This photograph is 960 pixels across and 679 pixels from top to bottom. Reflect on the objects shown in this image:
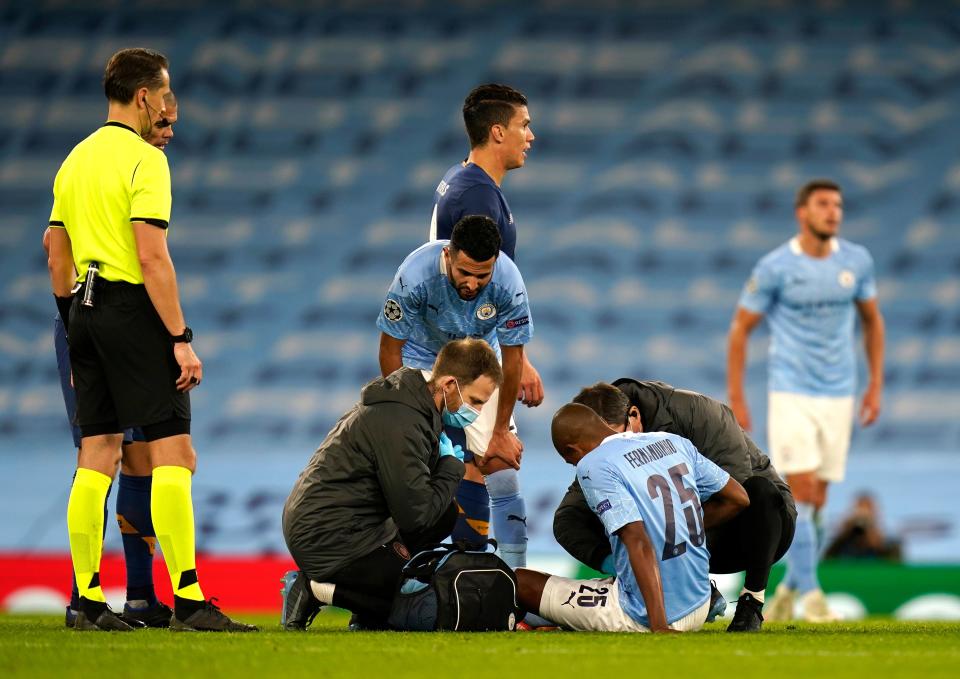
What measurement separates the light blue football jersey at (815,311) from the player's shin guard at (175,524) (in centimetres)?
425

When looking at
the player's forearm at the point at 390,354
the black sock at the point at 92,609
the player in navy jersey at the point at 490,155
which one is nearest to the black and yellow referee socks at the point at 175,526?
the black sock at the point at 92,609

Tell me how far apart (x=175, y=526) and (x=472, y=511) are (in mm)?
1662

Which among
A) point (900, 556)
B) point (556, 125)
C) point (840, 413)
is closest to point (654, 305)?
point (556, 125)

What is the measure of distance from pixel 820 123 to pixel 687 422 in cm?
795

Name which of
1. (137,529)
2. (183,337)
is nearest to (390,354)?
(183,337)

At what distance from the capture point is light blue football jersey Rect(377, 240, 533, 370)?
5895mm

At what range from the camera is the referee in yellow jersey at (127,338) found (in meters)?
5.10

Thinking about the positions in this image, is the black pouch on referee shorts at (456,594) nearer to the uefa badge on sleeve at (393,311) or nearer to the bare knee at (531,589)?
the bare knee at (531,589)

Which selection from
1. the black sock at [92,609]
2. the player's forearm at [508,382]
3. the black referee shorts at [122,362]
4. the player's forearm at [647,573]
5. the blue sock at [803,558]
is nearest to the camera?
the player's forearm at [647,573]

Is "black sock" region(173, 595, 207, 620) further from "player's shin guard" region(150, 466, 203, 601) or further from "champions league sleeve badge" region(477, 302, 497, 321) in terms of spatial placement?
"champions league sleeve badge" region(477, 302, 497, 321)

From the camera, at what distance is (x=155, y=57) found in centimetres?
534

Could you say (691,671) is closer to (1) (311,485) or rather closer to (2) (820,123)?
(1) (311,485)

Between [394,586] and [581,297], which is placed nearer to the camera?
[394,586]

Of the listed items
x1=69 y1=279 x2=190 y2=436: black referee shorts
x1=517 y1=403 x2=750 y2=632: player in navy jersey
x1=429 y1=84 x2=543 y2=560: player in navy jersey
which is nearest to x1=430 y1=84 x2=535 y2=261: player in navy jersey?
x1=429 y1=84 x2=543 y2=560: player in navy jersey
